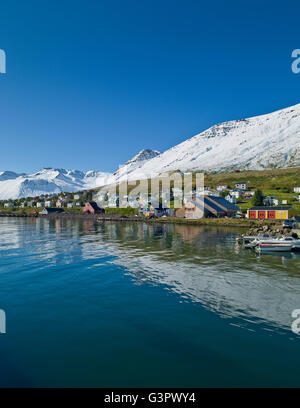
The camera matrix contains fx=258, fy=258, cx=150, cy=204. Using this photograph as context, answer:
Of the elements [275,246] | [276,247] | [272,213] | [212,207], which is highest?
[212,207]

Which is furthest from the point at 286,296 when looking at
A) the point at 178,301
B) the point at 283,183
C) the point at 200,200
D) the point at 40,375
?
the point at 283,183

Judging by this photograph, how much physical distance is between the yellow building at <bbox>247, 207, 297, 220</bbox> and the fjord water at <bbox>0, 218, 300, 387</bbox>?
5724 centimetres

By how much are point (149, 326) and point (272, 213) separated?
76.1 meters

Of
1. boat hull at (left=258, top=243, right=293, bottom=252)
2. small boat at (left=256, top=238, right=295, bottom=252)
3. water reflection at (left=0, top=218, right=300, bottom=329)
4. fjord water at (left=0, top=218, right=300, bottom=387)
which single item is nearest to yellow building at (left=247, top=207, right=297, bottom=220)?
small boat at (left=256, top=238, right=295, bottom=252)

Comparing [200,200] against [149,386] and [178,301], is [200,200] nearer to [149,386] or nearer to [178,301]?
[178,301]

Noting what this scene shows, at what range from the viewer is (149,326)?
44.9 feet

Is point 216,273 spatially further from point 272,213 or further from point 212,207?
point 212,207

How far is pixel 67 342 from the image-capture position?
1206 centimetres

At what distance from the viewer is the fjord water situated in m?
9.95

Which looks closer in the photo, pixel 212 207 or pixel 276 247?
pixel 276 247

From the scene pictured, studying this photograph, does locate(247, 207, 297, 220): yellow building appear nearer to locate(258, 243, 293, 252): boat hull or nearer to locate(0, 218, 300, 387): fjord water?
locate(258, 243, 293, 252): boat hull

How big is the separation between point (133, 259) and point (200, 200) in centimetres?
6868

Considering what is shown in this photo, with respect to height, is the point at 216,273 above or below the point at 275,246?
below

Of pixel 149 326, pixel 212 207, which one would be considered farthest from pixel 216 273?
pixel 212 207
